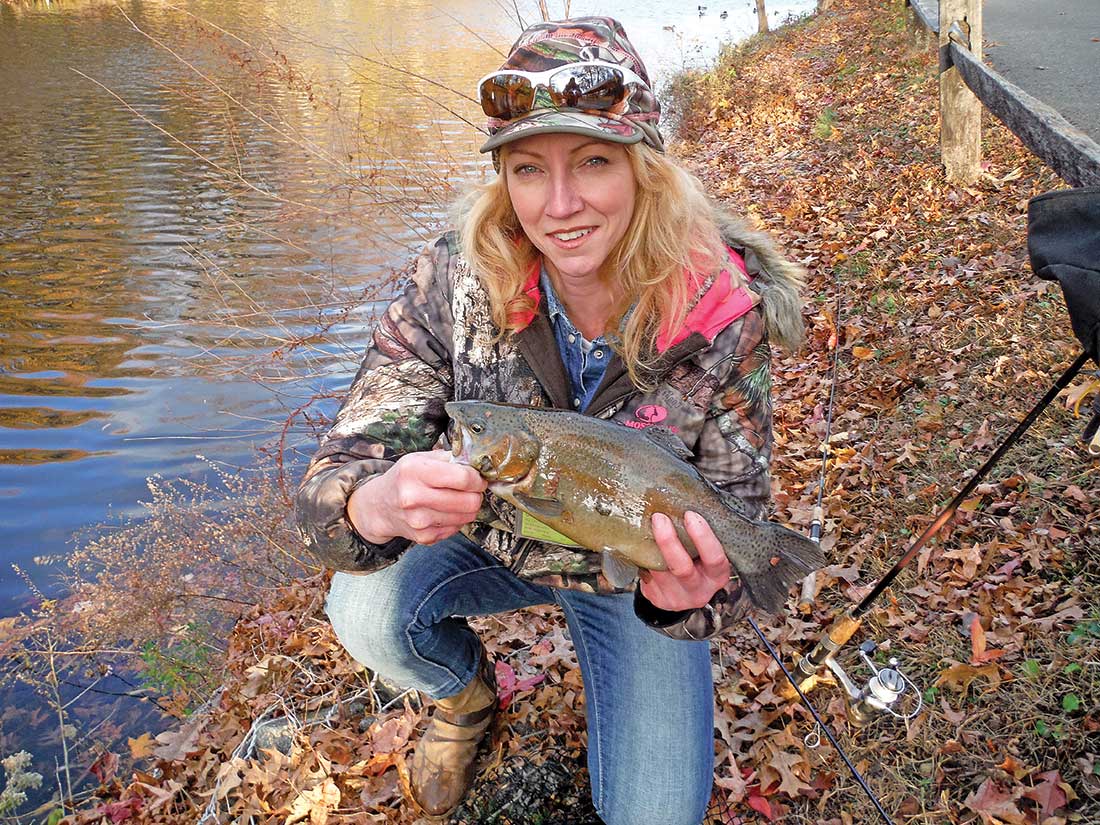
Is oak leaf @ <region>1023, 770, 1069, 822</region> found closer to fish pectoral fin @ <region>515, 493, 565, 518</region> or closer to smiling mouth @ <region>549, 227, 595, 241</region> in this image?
fish pectoral fin @ <region>515, 493, 565, 518</region>

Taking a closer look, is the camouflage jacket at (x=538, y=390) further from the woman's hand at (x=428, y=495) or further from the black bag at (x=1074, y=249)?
the black bag at (x=1074, y=249)

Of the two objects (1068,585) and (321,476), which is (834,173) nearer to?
(1068,585)

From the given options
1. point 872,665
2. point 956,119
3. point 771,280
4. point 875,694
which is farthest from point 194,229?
point 875,694

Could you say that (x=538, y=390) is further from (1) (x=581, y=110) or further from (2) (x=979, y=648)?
(2) (x=979, y=648)

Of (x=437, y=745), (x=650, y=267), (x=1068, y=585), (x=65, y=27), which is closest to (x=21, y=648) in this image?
(x=437, y=745)

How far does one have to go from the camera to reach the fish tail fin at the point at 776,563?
2.56 m

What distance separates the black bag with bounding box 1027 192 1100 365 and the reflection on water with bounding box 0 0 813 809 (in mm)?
3677

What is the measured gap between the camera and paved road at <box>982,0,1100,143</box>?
627 cm

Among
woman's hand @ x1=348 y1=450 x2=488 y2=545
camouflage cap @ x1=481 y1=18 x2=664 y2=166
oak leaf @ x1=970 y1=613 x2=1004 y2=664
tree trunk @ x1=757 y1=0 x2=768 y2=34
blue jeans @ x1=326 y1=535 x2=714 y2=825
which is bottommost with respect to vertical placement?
oak leaf @ x1=970 y1=613 x2=1004 y2=664

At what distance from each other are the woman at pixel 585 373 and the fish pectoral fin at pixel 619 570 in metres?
0.13

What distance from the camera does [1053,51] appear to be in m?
8.57

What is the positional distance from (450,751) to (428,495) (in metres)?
1.65

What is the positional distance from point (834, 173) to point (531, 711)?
9578 mm

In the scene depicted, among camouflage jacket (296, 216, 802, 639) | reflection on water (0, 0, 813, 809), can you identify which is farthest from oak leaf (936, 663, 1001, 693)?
reflection on water (0, 0, 813, 809)
